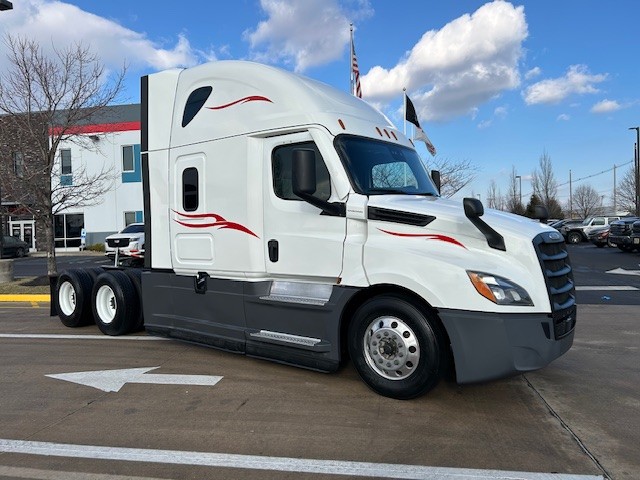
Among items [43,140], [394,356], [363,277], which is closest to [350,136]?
[363,277]

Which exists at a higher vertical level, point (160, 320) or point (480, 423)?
point (160, 320)

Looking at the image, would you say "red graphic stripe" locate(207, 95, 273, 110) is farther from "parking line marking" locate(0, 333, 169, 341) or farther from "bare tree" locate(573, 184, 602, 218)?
"bare tree" locate(573, 184, 602, 218)

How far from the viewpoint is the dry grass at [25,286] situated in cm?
1201

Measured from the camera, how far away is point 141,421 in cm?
421

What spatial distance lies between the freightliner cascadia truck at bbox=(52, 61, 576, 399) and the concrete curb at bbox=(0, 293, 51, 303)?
19.7 ft

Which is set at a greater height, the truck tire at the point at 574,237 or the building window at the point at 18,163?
the building window at the point at 18,163

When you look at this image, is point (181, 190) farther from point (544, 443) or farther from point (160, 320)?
point (544, 443)

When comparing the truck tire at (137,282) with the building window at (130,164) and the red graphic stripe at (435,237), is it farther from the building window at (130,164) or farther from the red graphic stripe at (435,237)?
the building window at (130,164)

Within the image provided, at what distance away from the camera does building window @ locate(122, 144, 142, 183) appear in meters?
30.6

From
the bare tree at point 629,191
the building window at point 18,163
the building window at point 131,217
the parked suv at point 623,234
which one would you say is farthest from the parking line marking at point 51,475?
the bare tree at point 629,191

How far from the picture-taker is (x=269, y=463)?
3.43 meters

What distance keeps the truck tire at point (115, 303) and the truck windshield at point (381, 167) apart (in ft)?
13.5

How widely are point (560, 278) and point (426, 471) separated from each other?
7.11 feet

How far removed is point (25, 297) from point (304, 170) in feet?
31.0
